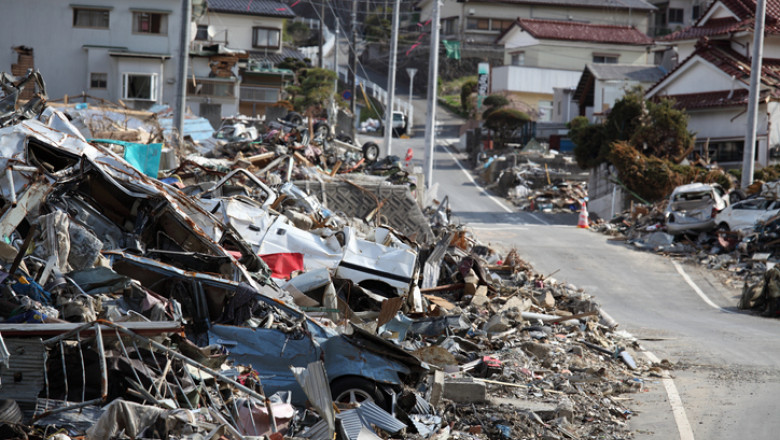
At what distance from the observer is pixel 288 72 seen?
163 feet

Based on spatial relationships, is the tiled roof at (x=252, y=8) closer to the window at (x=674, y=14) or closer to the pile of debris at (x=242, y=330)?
the window at (x=674, y=14)

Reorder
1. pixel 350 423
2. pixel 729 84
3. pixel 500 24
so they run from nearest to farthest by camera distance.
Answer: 1. pixel 350 423
2. pixel 729 84
3. pixel 500 24

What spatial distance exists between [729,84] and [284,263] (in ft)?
97.9

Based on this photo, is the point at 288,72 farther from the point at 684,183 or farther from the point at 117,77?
the point at 684,183

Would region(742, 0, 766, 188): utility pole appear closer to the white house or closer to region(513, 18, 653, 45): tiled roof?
the white house

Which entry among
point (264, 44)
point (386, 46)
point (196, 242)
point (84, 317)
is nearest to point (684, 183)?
point (196, 242)

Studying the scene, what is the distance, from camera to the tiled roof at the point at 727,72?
116 ft

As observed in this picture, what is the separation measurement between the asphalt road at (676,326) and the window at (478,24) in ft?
137

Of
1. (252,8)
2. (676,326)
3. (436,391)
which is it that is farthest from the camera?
(252,8)

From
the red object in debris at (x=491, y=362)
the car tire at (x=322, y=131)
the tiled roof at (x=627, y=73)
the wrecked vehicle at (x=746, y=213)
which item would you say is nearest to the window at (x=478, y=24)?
Answer: the tiled roof at (x=627, y=73)

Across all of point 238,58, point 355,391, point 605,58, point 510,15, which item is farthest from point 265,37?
point 355,391

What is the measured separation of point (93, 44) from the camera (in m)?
37.1

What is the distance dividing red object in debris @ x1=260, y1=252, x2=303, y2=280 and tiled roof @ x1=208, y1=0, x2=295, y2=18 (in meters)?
45.1

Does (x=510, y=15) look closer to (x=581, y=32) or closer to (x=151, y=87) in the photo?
(x=581, y=32)
